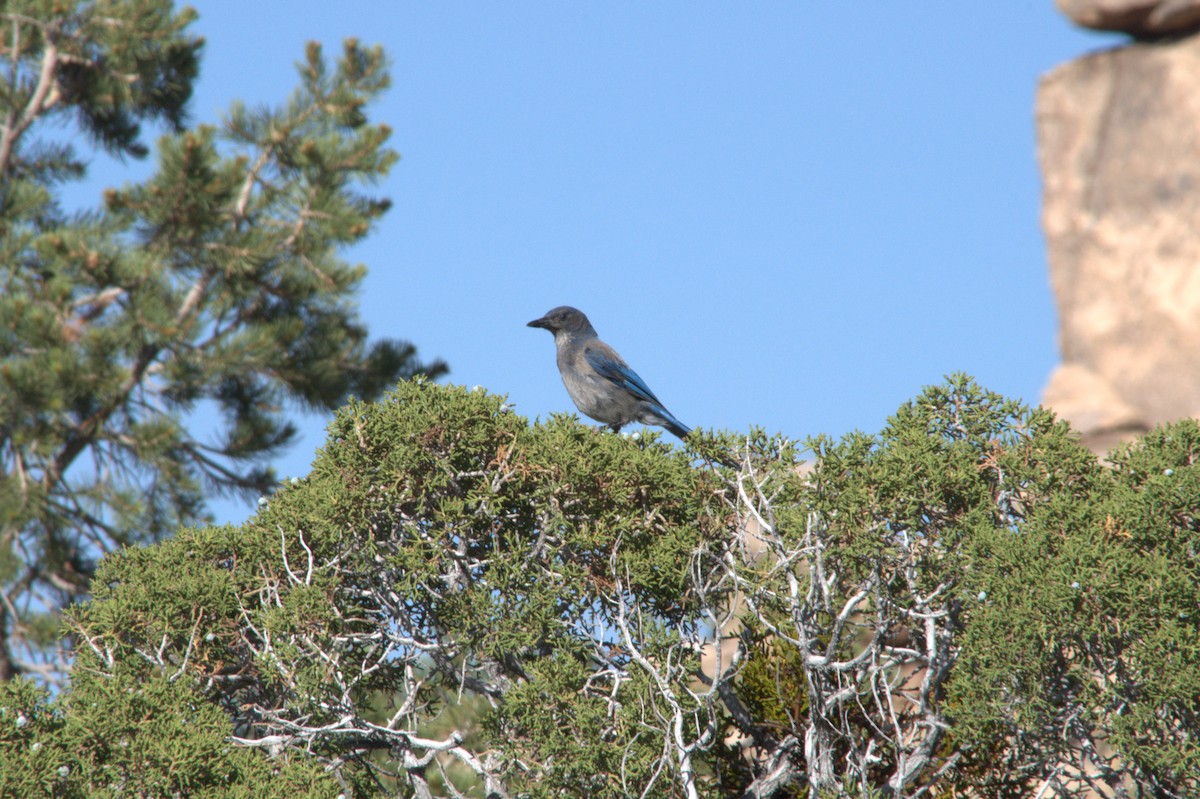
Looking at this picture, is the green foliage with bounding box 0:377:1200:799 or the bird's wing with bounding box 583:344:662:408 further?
the bird's wing with bounding box 583:344:662:408

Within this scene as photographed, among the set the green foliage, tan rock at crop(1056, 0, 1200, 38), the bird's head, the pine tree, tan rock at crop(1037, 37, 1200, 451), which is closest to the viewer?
the green foliage

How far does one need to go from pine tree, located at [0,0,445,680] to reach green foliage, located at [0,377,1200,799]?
7508 mm

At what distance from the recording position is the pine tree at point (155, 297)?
14547mm

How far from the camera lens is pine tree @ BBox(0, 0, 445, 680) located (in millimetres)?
14547

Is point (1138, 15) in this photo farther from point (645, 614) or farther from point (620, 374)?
point (645, 614)

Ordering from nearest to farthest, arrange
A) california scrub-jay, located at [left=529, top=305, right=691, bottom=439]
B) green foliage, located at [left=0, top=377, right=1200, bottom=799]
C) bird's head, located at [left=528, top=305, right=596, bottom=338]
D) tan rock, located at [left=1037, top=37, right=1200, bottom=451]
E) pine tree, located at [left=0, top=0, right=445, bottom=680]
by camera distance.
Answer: green foliage, located at [left=0, top=377, right=1200, bottom=799]
california scrub-jay, located at [left=529, top=305, right=691, bottom=439]
bird's head, located at [left=528, top=305, right=596, bottom=338]
pine tree, located at [left=0, top=0, right=445, bottom=680]
tan rock, located at [left=1037, top=37, right=1200, bottom=451]

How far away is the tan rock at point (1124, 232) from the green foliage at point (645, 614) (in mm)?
15741

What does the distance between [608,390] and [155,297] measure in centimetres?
711

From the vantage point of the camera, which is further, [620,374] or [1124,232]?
[1124,232]

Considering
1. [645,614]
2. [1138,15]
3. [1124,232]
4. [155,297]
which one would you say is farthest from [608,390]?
[1138,15]

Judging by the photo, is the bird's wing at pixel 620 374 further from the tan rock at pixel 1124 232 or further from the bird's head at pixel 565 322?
the tan rock at pixel 1124 232

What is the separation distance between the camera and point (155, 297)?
48.0 ft

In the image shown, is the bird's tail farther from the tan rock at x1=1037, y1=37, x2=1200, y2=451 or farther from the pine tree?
the tan rock at x1=1037, y1=37, x2=1200, y2=451

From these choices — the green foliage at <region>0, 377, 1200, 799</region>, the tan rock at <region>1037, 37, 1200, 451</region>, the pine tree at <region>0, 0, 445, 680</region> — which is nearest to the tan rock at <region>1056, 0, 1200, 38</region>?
the tan rock at <region>1037, 37, 1200, 451</region>
